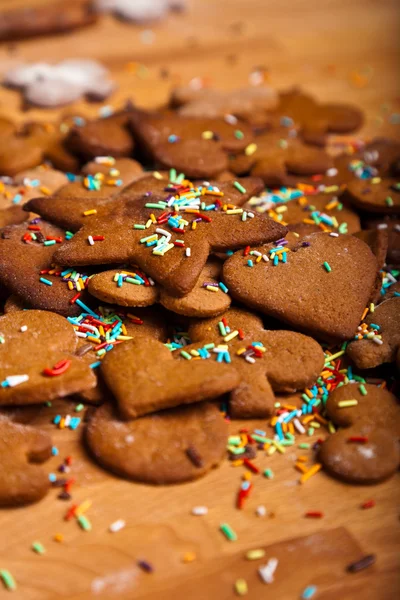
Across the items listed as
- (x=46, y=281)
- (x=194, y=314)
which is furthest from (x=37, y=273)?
(x=194, y=314)

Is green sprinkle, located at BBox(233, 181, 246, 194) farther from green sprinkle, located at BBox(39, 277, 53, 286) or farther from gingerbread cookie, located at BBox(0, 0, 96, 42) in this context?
gingerbread cookie, located at BBox(0, 0, 96, 42)

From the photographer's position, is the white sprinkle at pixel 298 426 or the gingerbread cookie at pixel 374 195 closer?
the white sprinkle at pixel 298 426

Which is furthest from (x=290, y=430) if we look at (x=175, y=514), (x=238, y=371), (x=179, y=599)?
(x=179, y=599)

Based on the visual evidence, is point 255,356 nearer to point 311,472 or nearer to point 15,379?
point 311,472

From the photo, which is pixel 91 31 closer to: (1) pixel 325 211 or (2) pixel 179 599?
(1) pixel 325 211

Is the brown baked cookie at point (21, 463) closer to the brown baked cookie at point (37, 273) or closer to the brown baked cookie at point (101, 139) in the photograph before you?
the brown baked cookie at point (37, 273)

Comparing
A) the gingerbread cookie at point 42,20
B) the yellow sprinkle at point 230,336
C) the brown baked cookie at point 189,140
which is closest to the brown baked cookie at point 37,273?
the yellow sprinkle at point 230,336
